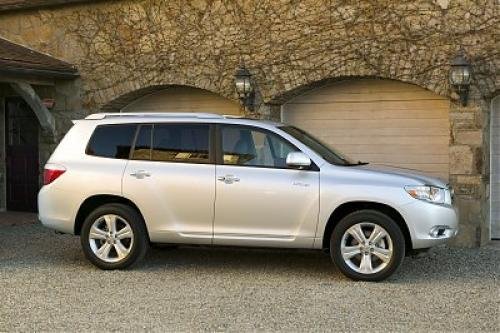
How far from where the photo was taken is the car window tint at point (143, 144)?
7.89 m

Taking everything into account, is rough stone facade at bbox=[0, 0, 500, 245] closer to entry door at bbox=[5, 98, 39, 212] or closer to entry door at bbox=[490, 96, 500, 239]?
entry door at bbox=[490, 96, 500, 239]

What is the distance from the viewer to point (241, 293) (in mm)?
6773

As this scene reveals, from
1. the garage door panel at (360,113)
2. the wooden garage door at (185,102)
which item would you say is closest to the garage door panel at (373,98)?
the garage door panel at (360,113)

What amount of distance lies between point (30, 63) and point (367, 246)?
7243 millimetres

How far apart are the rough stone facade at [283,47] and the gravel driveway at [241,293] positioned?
1.98m

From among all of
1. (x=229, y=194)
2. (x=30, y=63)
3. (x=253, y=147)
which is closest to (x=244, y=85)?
(x=253, y=147)

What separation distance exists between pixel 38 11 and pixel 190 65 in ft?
11.5

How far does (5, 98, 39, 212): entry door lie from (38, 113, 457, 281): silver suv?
218 inches

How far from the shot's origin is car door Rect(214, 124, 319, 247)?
7.31 metres

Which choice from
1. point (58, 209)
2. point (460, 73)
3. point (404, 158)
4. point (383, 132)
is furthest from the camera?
point (383, 132)

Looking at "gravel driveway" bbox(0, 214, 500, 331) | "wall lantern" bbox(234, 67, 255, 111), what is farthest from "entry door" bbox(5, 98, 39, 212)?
"wall lantern" bbox(234, 67, 255, 111)

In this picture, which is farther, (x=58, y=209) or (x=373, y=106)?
(x=373, y=106)

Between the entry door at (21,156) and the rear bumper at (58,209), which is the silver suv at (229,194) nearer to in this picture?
the rear bumper at (58,209)

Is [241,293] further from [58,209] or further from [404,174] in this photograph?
[58,209]
